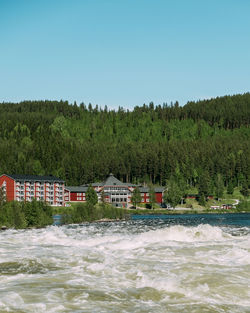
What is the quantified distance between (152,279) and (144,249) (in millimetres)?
12656

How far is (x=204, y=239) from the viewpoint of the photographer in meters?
52.0

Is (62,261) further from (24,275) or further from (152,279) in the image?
(152,279)

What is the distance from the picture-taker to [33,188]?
16388cm

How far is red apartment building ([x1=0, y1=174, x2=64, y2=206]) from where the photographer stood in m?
158

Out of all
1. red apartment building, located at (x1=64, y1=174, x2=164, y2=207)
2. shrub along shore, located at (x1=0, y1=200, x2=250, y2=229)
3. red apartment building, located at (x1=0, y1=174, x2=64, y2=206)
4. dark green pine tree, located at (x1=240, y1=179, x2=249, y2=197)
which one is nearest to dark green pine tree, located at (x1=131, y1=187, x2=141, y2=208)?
red apartment building, located at (x1=64, y1=174, x2=164, y2=207)

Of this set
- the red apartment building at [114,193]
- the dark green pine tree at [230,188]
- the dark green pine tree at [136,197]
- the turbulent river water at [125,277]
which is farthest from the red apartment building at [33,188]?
the turbulent river water at [125,277]

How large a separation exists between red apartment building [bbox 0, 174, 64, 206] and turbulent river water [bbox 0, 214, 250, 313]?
373 ft

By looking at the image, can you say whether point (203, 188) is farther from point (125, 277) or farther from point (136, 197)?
point (125, 277)

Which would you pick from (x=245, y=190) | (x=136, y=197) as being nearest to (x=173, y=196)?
(x=136, y=197)

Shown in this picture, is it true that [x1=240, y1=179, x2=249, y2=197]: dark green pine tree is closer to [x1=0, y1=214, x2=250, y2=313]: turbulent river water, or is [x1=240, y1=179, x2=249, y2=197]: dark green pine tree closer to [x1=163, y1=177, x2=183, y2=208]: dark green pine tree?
[x1=163, y1=177, x2=183, y2=208]: dark green pine tree

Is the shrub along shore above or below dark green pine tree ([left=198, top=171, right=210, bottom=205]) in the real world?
below

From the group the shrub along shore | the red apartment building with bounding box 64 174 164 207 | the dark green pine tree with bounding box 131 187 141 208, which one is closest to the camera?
the shrub along shore

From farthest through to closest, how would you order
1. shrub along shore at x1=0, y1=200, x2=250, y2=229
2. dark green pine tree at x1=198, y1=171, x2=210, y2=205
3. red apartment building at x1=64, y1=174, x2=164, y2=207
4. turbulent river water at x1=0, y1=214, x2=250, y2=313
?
red apartment building at x1=64, y1=174, x2=164, y2=207, dark green pine tree at x1=198, y1=171, x2=210, y2=205, shrub along shore at x1=0, y1=200, x2=250, y2=229, turbulent river water at x1=0, y1=214, x2=250, y2=313

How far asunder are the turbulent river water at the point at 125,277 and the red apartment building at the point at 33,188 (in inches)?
4478
